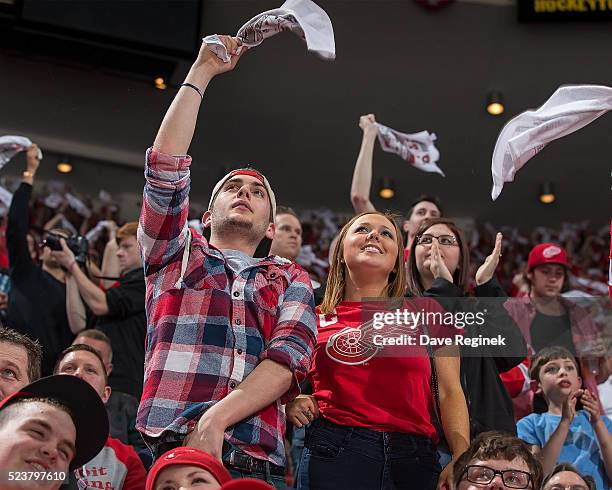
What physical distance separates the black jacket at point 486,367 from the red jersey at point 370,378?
11.2 inches

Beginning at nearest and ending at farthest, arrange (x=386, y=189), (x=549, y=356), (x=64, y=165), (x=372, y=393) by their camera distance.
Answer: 1. (x=372, y=393)
2. (x=549, y=356)
3. (x=64, y=165)
4. (x=386, y=189)

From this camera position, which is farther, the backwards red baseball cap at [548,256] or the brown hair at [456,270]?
the backwards red baseball cap at [548,256]

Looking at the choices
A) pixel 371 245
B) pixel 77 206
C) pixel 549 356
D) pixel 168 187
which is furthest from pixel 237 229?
pixel 77 206

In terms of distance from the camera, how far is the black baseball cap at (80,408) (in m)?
2.01

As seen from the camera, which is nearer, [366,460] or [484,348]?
[366,460]

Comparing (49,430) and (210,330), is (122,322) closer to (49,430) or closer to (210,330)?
(210,330)

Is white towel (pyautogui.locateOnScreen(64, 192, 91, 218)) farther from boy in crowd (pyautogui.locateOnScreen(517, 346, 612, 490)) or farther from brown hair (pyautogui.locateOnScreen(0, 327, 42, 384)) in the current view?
brown hair (pyautogui.locateOnScreen(0, 327, 42, 384))

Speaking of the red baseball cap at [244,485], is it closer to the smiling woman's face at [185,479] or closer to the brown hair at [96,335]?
the smiling woman's face at [185,479]

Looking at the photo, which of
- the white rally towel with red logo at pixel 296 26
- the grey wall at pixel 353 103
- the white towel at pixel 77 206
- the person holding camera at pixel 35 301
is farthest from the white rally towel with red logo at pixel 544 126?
the white towel at pixel 77 206

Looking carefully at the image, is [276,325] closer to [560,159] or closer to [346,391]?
[346,391]

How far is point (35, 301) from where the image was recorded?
13.6ft

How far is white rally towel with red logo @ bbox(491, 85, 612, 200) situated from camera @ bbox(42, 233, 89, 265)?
6.68ft

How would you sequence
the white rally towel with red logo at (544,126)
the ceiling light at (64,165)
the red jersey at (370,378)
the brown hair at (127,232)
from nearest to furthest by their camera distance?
the red jersey at (370,378)
the white rally towel with red logo at (544,126)
the brown hair at (127,232)
the ceiling light at (64,165)

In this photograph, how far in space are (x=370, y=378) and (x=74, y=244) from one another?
223 centimetres
